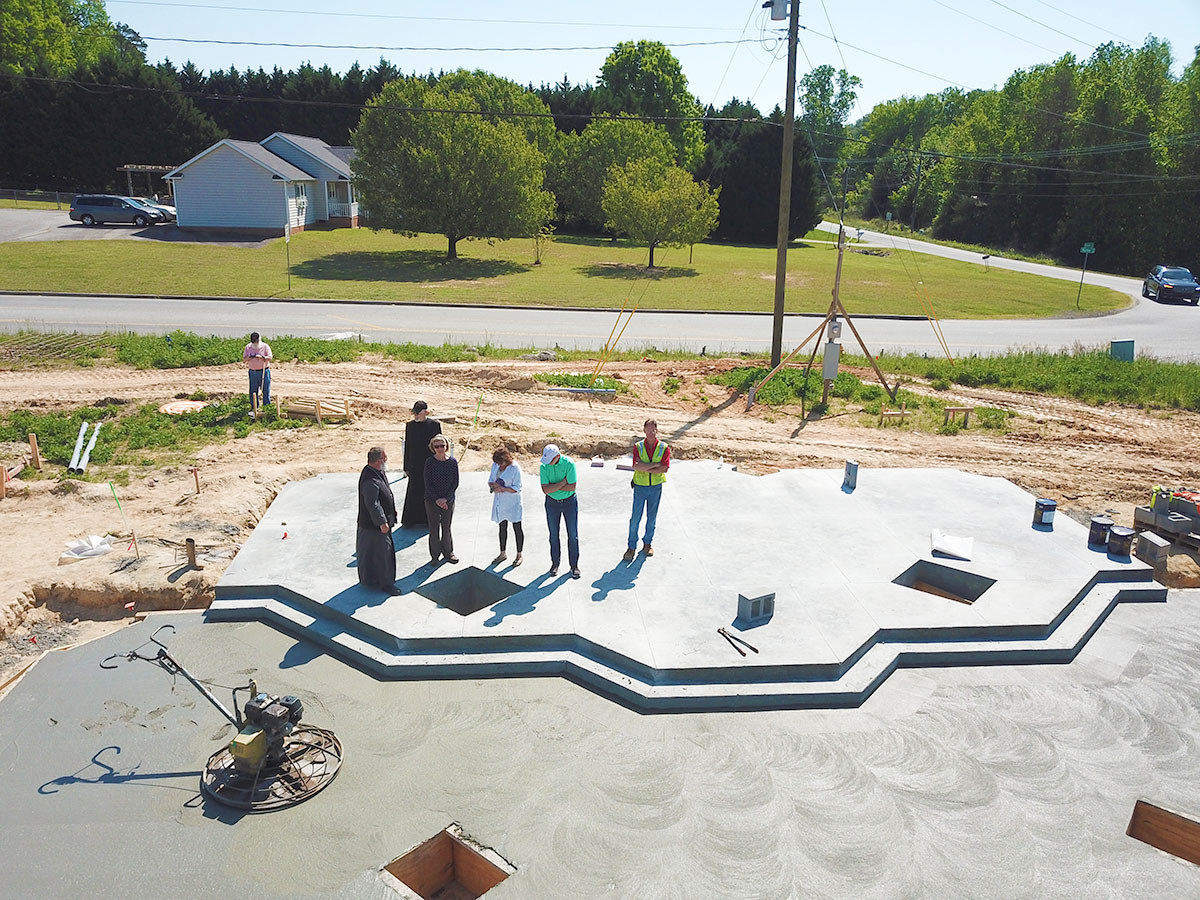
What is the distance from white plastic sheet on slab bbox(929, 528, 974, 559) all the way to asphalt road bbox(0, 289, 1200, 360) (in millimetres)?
14594

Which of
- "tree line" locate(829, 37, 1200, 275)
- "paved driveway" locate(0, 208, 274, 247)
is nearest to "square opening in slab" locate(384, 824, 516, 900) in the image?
"paved driveway" locate(0, 208, 274, 247)

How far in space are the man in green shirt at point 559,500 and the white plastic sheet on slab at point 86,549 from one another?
5.91 m

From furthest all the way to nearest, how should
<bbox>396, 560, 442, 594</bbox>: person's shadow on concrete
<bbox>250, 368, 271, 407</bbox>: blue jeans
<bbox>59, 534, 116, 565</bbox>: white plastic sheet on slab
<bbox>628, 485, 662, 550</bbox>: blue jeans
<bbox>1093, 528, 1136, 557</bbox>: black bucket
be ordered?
1. <bbox>250, 368, 271, 407</bbox>: blue jeans
2. <bbox>1093, 528, 1136, 557</bbox>: black bucket
3. <bbox>59, 534, 116, 565</bbox>: white plastic sheet on slab
4. <bbox>628, 485, 662, 550</bbox>: blue jeans
5. <bbox>396, 560, 442, 594</bbox>: person's shadow on concrete

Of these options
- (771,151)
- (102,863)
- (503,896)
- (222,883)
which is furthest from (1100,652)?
(771,151)

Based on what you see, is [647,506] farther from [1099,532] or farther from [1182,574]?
[1182,574]

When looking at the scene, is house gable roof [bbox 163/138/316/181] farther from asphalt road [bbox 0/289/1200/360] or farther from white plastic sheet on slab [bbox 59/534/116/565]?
white plastic sheet on slab [bbox 59/534/116/565]

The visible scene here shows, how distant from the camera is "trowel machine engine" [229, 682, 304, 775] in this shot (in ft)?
22.5

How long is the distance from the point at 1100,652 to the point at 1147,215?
206 feet

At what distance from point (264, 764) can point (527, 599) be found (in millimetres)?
3450

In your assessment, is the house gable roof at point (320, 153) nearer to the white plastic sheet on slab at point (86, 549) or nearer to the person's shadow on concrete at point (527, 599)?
the white plastic sheet on slab at point (86, 549)

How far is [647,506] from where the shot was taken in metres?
10.7

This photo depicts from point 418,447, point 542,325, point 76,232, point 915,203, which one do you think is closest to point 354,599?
point 418,447

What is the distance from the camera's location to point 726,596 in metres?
9.86

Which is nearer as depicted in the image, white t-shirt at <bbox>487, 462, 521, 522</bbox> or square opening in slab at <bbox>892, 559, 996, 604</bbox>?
white t-shirt at <bbox>487, 462, 521, 522</bbox>
